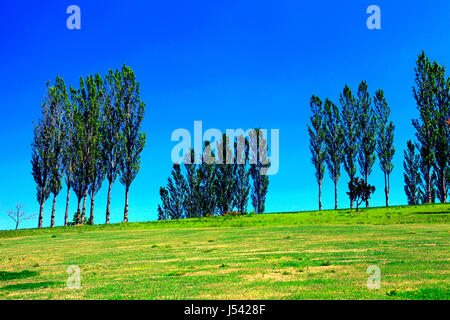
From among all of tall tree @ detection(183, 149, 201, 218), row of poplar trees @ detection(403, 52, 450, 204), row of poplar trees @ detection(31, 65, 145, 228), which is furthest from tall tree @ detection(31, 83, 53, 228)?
row of poplar trees @ detection(403, 52, 450, 204)

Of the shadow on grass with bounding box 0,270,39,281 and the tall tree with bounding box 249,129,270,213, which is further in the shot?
the tall tree with bounding box 249,129,270,213

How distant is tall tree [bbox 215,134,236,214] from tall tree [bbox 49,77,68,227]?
92.9ft

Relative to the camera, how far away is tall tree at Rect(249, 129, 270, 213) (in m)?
73.3

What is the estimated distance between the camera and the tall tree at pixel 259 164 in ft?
241

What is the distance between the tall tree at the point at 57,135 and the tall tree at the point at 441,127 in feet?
207

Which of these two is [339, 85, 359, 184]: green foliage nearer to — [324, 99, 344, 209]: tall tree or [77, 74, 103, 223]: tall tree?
[324, 99, 344, 209]: tall tree

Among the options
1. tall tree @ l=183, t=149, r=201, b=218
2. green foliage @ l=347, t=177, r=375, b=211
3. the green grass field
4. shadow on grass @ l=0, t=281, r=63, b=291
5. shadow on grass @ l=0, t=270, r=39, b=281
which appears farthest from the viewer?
tall tree @ l=183, t=149, r=201, b=218

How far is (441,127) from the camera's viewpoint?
67375 millimetres

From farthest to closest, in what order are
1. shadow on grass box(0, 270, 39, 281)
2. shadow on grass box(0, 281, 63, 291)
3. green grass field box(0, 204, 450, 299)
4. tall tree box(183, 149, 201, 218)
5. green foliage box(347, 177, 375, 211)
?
1. tall tree box(183, 149, 201, 218)
2. green foliage box(347, 177, 375, 211)
3. shadow on grass box(0, 270, 39, 281)
4. shadow on grass box(0, 281, 63, 291)
5. green grass field box(0, 204, 450, 299)

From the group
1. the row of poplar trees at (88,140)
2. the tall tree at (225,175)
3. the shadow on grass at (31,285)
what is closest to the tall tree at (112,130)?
the row of poplar trees at (88,140)

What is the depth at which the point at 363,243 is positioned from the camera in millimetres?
21938

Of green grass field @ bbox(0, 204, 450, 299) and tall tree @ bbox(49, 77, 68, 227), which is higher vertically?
tall tree @ bbox(49, 77, 68, 227)

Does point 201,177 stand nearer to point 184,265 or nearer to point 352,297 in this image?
point 184,265
